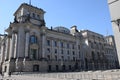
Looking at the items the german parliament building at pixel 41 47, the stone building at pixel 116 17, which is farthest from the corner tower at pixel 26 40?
the stone building at pixel 116 17

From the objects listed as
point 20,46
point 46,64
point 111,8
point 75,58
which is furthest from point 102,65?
point 111,8

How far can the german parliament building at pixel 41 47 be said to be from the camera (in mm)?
43312

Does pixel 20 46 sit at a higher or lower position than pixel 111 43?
lower

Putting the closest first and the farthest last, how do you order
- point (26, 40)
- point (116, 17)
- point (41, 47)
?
point (116, 17)
point (26, 40)
point (41, 47)

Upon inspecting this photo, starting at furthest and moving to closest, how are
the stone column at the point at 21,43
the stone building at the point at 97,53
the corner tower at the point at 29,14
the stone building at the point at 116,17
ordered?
the stone building at the point at 97,53 < the corner tower at the point at 29,14 < the stone column at the point at 21,43 < the stone building at the point at 116,17

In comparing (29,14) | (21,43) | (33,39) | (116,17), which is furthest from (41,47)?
(116,17)

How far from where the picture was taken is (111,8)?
78.4 feet

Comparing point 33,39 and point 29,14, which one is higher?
point 29,14

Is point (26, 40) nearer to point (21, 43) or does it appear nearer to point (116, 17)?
point (21, 43)

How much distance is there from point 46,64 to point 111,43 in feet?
190

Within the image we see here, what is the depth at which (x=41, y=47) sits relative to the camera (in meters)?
47.4

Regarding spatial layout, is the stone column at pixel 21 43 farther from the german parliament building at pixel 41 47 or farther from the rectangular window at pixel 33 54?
the rectangular window at pixel 33 54

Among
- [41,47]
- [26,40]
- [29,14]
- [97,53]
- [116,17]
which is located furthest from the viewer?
[97,53]

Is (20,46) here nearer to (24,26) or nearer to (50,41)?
(24,26)
